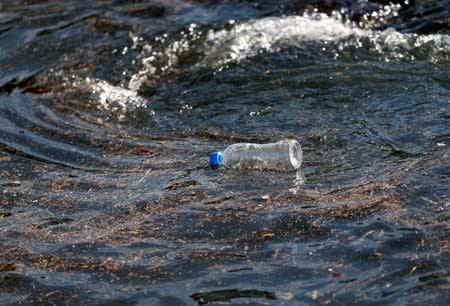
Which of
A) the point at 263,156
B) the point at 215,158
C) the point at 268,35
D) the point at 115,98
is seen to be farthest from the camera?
the point at 268,35

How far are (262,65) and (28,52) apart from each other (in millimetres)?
3061

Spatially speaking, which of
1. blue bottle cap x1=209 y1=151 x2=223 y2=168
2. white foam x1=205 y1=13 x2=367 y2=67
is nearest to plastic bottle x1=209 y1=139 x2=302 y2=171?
blue bottle cap x1=209 y1=151 x2=223 y2=168

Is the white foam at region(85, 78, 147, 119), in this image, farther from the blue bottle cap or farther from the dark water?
the blue bottle cap

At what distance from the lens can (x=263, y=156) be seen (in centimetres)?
658

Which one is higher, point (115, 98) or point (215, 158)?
point (215, 158)

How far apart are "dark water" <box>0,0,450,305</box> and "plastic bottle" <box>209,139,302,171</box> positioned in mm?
122

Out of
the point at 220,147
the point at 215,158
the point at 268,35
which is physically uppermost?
the point at 268,35

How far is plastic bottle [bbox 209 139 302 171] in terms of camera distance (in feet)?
21.1

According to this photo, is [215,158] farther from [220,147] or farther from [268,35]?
[268,35]

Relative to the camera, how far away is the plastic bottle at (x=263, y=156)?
642 centimetres

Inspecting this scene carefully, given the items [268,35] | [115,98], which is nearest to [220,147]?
[115,98]

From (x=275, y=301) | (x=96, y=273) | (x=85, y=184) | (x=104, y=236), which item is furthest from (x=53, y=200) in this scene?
(x=275, y=301)

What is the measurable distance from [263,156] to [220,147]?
25.4 inches

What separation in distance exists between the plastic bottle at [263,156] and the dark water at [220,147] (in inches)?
4.8
